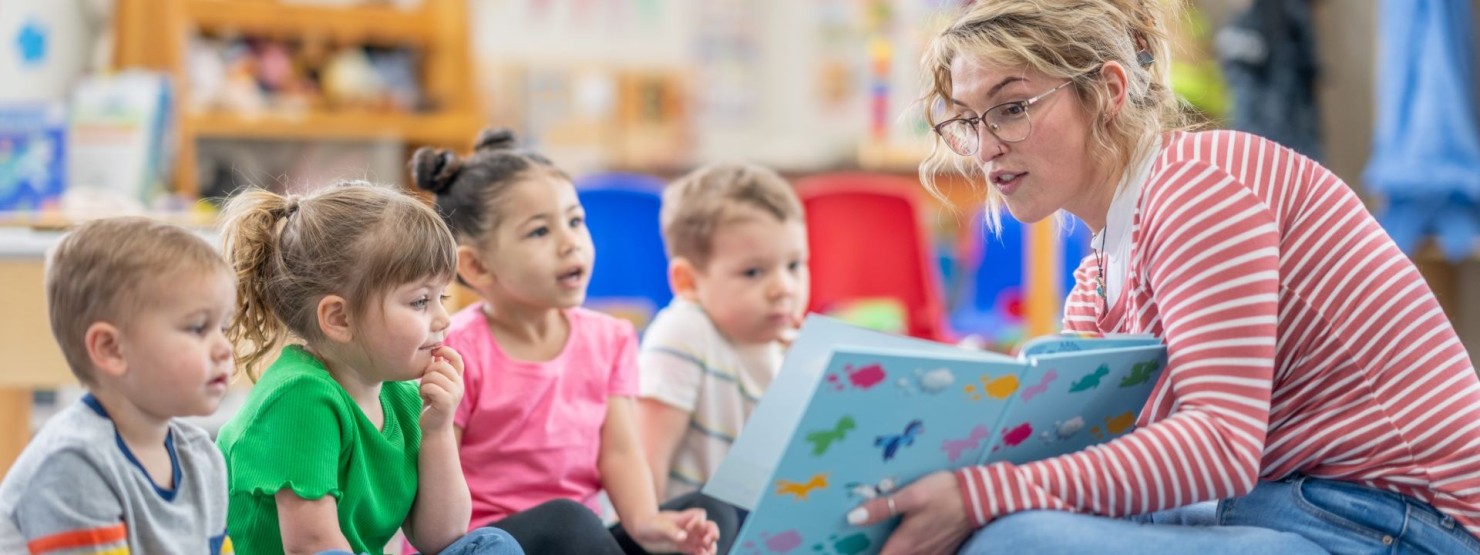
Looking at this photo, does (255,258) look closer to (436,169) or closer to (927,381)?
(436,169)

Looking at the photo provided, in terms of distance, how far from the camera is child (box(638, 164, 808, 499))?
191 cm

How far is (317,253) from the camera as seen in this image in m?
1.34

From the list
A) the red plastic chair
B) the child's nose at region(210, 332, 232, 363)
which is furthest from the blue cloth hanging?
the child's nose at region(210, 332, 232, 363)

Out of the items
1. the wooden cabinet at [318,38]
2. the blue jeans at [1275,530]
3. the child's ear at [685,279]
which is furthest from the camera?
the wooden cabinet at [318,38]

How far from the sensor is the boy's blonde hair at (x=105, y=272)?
109 cm

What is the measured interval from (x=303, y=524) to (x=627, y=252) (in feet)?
6.75

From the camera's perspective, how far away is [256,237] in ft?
4.49

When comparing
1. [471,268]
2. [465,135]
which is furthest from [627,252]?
[471,268]

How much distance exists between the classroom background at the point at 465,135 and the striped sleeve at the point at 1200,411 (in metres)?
1.16

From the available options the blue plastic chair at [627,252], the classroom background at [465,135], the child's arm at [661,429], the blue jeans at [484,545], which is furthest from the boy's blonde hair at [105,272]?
the blue plastic chair at [627,252]

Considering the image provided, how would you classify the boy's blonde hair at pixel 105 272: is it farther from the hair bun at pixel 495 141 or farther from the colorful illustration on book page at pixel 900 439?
the hair bun at pixel 495 141

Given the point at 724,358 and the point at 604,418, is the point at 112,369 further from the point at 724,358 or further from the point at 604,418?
the point at 724,358

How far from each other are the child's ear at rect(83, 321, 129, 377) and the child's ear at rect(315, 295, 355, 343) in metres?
0.26

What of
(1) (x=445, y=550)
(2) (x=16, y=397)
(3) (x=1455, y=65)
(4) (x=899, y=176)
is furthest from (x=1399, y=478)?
(4) (x=899, y=176)
